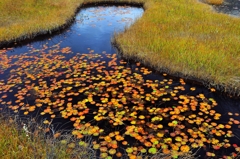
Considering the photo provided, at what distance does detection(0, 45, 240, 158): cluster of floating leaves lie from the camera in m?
5.10

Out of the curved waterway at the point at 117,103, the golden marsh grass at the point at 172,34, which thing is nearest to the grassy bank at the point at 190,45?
the golden marsh grass at the point at 172,34

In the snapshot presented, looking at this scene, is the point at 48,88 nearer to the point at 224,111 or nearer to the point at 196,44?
the point at 224,111

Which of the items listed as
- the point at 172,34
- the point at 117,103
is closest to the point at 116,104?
the point at 117,103

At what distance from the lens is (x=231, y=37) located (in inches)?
396

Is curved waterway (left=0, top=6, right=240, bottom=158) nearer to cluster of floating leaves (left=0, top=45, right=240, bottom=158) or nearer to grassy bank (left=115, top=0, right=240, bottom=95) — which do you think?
cluster of floating leaves (left=0, top=45, right=240, bottom=158)

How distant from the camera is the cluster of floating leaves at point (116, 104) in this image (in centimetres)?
510

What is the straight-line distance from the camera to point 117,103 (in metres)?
6.43

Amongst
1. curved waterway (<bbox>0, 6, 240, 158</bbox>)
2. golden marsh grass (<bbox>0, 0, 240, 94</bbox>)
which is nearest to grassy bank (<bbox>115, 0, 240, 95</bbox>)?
golden marsh grass (<bbox>0, 0, 240, 94</bbox>)

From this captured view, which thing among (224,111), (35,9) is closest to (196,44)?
(224,111)

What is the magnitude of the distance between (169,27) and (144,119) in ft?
22.5

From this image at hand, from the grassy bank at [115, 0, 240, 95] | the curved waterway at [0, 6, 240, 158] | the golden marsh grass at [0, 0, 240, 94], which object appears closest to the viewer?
the curved waterway at [0, 6, 240, 158]

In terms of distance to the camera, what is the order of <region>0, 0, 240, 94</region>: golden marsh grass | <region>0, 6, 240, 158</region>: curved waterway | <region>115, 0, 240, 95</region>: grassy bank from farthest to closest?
1. <region>0, 0, 240, 94</region>: golden marsh grass
2. <region>115, 0, 240, 95</region>: grassy bank
3. <region>0, 6, 240, 158</region>: curved waterway

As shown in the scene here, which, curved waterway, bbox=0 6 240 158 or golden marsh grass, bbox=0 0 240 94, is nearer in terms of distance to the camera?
curved waterway, bbox=0 6 240 158

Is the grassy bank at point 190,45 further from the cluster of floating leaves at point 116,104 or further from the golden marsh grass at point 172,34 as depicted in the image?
the cluster of floating leaves at point 116,104
